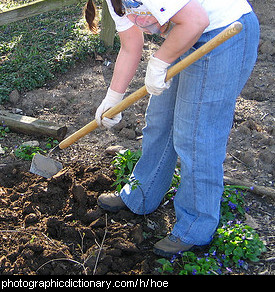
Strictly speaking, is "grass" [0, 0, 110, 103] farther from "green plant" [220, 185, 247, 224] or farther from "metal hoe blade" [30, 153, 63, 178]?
"green plant" [220, 185, 247, 224]

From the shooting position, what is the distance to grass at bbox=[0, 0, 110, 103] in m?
4.70

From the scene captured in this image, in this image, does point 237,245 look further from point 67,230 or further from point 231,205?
point 67,230

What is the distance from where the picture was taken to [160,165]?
2906mm

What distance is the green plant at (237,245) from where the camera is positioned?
2705mm

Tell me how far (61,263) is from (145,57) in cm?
303

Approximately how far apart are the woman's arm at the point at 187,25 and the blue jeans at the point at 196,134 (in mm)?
196

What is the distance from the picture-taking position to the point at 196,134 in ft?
8.04

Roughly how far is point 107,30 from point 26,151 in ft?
6.82

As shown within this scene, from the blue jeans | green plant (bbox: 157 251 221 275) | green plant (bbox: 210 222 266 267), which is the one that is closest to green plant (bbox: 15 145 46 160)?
the blue jeans

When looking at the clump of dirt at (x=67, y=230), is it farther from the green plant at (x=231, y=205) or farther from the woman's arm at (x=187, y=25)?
the woman's arm at (x=187, y=25)

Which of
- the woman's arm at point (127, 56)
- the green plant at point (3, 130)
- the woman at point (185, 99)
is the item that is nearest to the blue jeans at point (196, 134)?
the woman at point (185, 99)

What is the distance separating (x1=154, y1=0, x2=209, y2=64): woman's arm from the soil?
1.30 meters

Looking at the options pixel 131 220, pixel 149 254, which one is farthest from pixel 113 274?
pixel 131 220

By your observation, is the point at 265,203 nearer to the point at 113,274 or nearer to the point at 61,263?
the point at 113,274
